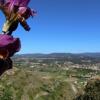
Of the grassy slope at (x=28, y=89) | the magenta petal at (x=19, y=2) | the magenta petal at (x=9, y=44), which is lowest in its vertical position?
the grassy slope at (x=28, y=89)

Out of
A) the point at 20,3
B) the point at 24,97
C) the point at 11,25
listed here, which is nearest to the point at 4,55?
the point at 11,25

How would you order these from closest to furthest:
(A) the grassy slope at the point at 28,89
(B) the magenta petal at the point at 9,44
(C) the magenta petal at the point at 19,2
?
(B) the magenta petal at the point at 9,44
(C) the magenta petal at the point at 19,2
(A) the grassy slope at the point at 28,89

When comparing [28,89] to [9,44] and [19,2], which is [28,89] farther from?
[9,44]

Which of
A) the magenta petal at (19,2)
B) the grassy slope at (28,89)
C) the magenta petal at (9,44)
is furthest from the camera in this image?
the grassy slope at (28,89)

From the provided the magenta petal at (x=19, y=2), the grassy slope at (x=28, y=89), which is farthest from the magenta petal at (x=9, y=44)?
the grassy slope at (x=28, y=89)

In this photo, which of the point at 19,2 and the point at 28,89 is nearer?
the point at 19,2

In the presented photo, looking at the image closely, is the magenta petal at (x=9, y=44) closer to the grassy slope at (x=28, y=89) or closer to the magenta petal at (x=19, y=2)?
the magenta petal at (x=19, y=2)

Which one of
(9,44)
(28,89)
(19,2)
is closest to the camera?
(9,44)

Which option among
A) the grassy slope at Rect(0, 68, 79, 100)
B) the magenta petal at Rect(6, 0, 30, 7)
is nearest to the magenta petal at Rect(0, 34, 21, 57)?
the magenta petal at Rect(6, 0, 30, 7)

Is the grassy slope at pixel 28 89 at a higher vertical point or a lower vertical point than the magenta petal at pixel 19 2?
lower

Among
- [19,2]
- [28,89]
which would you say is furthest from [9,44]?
[28,89]

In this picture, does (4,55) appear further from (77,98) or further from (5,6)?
(77,98)

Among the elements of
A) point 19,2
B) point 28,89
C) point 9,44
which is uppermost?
point 19,2
